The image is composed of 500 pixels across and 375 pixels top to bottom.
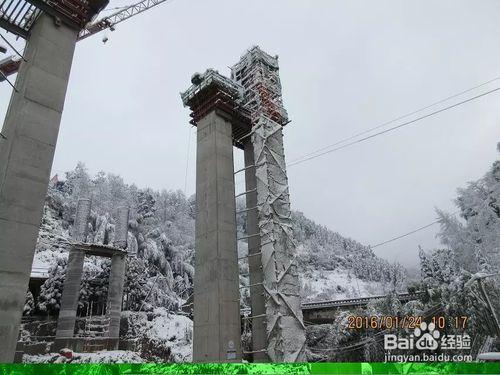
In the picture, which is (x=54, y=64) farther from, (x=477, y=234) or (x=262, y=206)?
(x=477, y=234)

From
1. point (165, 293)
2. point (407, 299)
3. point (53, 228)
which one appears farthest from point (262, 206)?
point (53, 228)

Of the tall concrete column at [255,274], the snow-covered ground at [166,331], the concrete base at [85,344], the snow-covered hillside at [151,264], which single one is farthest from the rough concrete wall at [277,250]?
the snow-covered ground at [166,331]

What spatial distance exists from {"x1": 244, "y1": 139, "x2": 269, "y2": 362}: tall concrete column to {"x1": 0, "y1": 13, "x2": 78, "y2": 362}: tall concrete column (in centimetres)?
1576

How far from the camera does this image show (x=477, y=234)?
4341 centimetres

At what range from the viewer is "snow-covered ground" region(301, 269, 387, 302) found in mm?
119312

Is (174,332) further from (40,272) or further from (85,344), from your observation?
(40,272)

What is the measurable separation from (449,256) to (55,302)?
155 feet

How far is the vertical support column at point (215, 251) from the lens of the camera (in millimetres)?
24312

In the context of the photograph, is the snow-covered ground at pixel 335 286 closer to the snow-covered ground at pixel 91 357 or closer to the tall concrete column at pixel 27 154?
the snow-covered ground at pixel 91 357

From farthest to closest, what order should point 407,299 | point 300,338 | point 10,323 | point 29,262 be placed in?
1. point 407,299
2. point 300,338
3. point 29,262
4. point 10,323

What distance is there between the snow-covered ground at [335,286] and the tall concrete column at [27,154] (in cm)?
10093

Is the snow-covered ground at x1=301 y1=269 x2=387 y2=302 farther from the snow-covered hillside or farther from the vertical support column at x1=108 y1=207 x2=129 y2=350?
the vertical support column at x1=108 y1=207 x2=129 y2=350

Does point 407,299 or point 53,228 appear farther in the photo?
point 53,228

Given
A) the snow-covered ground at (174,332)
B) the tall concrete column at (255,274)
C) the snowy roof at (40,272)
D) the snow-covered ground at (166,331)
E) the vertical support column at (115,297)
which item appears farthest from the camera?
the snow-covered ground at (166,331)
